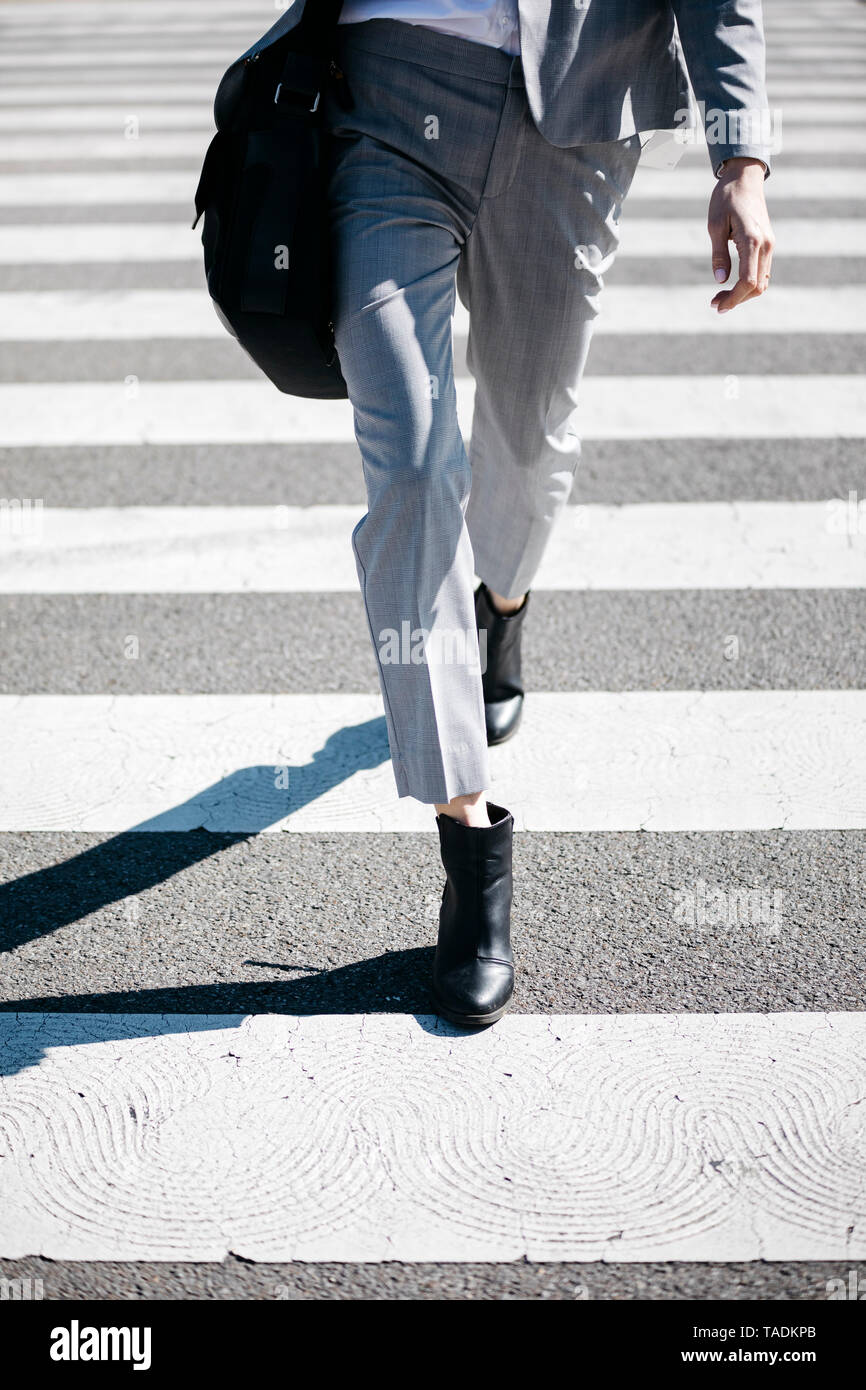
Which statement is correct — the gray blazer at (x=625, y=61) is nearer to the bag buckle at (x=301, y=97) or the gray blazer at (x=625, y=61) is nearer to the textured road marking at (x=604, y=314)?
the bag buckle at (x=301, y=97)

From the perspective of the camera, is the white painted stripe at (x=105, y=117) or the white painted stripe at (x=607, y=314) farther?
the white painted stripe at (x=105, y=117)

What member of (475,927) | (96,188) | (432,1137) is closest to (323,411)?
(475,927)

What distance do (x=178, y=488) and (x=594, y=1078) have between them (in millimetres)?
2642

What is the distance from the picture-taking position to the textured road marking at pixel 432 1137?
70.3 inches

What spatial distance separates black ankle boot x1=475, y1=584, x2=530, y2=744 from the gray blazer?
1.06 m

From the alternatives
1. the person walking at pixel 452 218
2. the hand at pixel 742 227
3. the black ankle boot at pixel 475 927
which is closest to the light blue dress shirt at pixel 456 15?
the person walking at pixel 452 218

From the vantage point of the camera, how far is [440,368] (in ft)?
6.88

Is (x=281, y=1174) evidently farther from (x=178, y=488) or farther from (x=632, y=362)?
(x=632, y=362)

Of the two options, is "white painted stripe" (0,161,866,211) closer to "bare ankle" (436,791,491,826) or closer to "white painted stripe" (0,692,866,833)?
"white painted stripe" (0,692,866,833)

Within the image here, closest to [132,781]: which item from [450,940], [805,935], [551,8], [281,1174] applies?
[450,940]

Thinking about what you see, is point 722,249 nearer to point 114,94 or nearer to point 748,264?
point 748,264

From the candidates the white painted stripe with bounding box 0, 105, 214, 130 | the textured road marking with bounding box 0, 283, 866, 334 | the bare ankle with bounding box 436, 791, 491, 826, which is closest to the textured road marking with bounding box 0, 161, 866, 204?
the white painted stripe with bounding box 0, 105, 214, 130

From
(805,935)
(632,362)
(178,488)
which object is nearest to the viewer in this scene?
(805,935)

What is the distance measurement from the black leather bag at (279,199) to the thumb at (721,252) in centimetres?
62
